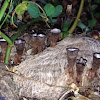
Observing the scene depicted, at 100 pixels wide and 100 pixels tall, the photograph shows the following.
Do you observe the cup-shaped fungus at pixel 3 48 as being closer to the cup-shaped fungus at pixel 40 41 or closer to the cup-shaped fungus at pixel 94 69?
the cup-shaped fungus at pixel 40 41

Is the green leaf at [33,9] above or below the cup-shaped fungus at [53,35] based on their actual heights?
above

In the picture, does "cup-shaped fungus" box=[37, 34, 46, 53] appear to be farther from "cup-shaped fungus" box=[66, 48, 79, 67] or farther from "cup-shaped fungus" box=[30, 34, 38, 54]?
"cup-shaped fungus" box=[66, 48, 79, 67]

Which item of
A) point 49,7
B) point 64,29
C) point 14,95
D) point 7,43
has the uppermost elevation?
point 49,7

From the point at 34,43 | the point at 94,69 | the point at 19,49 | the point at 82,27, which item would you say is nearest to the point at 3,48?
the point at 19,49

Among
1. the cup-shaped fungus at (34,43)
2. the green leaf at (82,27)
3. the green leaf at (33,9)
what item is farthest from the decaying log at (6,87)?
the green leaf at (82,27)

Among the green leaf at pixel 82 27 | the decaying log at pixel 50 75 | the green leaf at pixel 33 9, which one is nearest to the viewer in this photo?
the decaying log at pixel 50 75

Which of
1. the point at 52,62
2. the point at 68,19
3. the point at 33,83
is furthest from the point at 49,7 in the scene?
the point at 33,83

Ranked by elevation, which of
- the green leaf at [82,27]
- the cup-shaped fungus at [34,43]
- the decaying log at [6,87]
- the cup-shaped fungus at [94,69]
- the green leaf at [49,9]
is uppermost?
the green leaf at [49,9]

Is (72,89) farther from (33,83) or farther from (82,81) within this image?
(33,83)

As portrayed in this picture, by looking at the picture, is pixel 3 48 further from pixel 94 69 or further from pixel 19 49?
pixel 94 69

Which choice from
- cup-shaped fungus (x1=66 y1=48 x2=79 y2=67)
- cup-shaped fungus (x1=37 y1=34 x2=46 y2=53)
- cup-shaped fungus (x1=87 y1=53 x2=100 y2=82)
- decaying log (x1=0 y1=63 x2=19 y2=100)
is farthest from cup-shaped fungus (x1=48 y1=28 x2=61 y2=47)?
decaying log (x1=0 y1=63 x2=19 y2=100)

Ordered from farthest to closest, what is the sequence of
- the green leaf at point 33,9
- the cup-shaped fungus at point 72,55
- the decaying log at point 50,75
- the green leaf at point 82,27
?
the green leaf at point 82,27, the green leaf at point 33,9, the decaying log at point 50,75, the cup-shaped fungus at point 72,55
